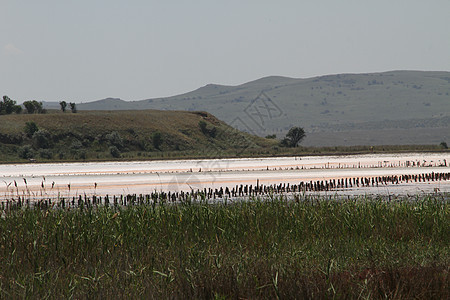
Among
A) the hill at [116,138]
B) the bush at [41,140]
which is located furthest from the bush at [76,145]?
the bush at [41,140]

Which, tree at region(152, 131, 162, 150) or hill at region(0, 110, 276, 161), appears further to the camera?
tree at region(152, 131, 162, 150)

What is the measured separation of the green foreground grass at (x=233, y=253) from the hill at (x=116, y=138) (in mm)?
94179

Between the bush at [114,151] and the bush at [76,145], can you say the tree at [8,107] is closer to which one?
the bush at [76,145]

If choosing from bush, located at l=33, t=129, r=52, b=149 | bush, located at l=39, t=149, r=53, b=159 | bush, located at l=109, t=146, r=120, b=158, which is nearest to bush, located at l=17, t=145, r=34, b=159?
bush, located at l=39, t=149, r=53, b=159

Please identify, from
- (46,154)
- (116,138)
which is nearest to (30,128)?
(46,154)

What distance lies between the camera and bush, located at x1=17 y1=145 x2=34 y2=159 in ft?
363

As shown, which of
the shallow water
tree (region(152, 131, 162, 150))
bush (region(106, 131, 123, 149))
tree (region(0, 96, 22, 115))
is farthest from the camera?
tree (region(0, 96, 22, 115))

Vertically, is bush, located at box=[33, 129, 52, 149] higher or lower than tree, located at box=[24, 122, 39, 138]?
lower

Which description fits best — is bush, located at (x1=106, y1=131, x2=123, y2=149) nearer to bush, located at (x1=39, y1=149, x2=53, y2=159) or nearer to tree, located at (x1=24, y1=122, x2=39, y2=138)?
tree, located at (x1=24, y1=122, x2=39, y2=138)

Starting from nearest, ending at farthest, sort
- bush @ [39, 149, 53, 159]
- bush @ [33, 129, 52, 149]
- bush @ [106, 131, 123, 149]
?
bush @ [39, 149, 53, 159] < bush @ [33, 129, 52, 149] < bush @ [106, 131, 123, 149]

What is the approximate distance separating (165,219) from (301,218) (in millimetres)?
4171

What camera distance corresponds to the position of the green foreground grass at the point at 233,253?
1054 centimetres

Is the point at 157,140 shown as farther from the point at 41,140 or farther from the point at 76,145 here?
the point at 41,140

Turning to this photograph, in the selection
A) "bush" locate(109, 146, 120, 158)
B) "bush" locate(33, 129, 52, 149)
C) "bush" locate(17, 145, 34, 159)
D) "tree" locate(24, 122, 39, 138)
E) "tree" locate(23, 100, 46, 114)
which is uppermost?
"tree" locate(23, 100, 46, 114)
